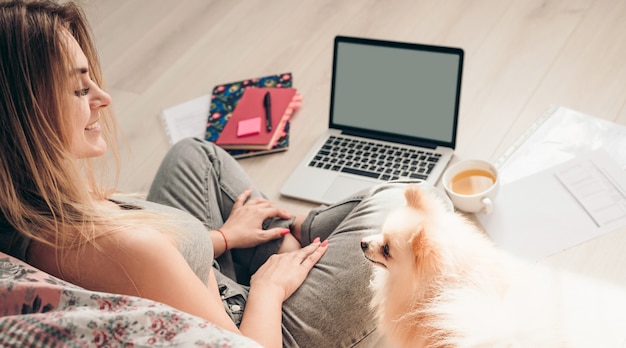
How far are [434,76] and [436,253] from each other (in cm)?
73

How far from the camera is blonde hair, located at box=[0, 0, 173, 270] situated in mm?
874

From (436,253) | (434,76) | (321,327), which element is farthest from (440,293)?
(434,76)

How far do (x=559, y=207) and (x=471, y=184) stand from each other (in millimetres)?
193

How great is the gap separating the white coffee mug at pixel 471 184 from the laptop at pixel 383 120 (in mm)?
73

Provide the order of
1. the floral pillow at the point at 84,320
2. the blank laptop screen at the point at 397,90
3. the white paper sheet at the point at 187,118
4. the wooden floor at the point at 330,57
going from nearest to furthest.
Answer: the floral pillow at the point at 84,320, the blank laptop screen at the point at 397,90, the wooden floor at the point at 330,57, the white paper sheet at the point at 187,118

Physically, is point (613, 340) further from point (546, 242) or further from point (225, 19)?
point (225, 19)

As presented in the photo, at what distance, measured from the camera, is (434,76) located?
5.27 ft

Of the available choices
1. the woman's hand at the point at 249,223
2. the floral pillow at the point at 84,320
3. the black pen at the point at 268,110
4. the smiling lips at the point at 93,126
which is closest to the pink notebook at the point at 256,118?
the black pen at the point at 268,110

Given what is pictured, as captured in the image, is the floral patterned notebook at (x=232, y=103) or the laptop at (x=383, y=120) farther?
the floral patterned notebook at (x=232, y=103)

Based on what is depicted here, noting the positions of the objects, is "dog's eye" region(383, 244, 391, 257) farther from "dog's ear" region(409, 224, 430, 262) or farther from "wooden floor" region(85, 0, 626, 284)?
"wooden floor" region(85, 0, 626, 284)

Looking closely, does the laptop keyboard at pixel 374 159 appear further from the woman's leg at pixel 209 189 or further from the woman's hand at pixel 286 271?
the woman's hand at pixel 286 271

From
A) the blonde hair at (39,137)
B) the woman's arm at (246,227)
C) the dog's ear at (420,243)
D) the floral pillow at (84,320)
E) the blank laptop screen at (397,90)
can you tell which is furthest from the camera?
the blank laptop screen at (397,90)

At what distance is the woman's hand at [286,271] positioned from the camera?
1.19 m

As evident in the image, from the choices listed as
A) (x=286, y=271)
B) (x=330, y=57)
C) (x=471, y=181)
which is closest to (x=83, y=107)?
(x=286, y=271)
